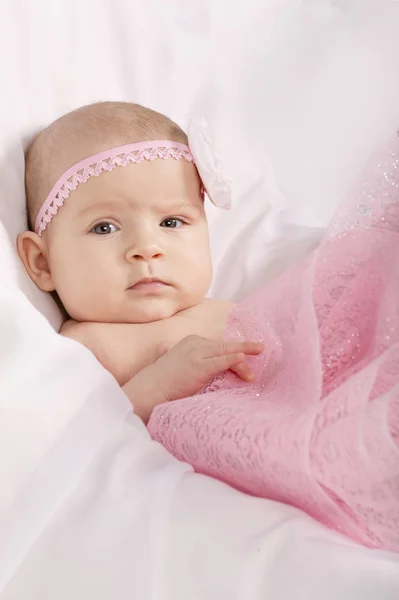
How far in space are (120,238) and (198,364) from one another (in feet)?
0.84

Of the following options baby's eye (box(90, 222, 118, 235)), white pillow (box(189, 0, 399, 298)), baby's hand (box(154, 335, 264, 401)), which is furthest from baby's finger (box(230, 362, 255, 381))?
white pillow (box(189, 0, 399, 298))

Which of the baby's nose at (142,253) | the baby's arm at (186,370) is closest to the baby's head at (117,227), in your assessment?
the baby's nose at (142,253)

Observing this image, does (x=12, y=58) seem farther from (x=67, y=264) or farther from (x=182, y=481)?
(x=182, y=481)

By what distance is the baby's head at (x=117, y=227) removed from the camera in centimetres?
105

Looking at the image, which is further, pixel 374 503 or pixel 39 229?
pixel 39 229

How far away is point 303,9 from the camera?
1.58 metres

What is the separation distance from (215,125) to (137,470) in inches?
35.9

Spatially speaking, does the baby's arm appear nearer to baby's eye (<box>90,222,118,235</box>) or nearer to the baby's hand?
the baby's hand

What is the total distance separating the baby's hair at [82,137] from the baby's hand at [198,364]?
0.33m

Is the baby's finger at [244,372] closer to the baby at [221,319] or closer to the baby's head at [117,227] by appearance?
the baby at [221,319]

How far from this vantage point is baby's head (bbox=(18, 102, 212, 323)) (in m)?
1.05

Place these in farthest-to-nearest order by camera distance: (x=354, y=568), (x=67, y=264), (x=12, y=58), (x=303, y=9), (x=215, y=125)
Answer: (x=303, y=9), (x=215, y=125), (x=12, y=58), (x=67, y=264), (x=354, y=568)

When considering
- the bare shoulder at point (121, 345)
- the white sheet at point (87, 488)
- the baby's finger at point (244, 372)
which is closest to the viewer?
the white sheet at point (87, 488)

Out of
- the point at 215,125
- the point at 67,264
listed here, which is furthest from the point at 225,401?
the point at 215,125
